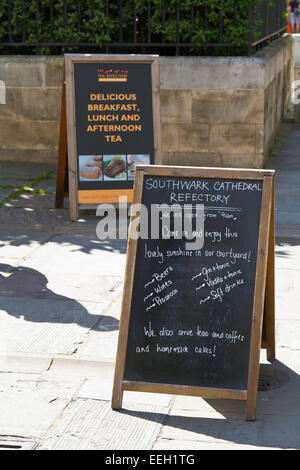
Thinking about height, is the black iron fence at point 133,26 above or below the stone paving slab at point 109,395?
above

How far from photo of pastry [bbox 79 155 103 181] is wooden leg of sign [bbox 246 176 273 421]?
421 centimetres

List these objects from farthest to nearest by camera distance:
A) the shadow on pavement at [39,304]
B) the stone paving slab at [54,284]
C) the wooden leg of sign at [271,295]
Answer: the stone paving slab at [54,284], the shadow on pavement at [39,304], the wooden leg of sign at [271,295]

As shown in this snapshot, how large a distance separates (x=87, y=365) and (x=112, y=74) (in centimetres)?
426

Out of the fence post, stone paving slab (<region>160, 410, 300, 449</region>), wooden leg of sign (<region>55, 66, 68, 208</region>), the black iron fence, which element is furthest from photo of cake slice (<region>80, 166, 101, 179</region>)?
stone paving slab (<region>160, 410, 300, 449</region>)

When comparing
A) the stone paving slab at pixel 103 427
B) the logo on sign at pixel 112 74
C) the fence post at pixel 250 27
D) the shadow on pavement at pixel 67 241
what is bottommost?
the shadow on pavement at pixel 67 241

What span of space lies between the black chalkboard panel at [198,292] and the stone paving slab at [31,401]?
1.45 feet

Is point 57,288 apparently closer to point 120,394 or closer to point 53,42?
point 120,394

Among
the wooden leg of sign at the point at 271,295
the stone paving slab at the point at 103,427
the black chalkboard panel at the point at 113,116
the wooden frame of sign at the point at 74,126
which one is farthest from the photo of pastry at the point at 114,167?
the stone paving slab at the point at 103,427

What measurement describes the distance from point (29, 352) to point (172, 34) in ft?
22.3

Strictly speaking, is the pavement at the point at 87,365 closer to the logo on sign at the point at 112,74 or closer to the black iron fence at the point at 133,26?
the logo on sign at the point at 112,74

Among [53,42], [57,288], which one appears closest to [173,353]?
[57,288]

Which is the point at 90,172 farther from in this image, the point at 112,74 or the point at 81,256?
the point at 81,256

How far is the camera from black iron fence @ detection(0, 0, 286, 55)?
Result: 443 inches

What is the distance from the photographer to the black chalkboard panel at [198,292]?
4887mm
